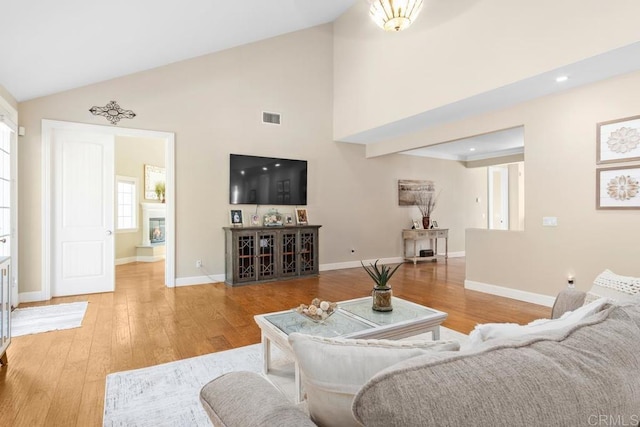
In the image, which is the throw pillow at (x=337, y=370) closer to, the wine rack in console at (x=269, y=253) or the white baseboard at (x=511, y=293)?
the white baseboard at (x=511, y=293)

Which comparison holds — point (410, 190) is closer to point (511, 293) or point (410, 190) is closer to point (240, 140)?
point (511, 293)

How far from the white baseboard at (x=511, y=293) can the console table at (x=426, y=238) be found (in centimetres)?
248

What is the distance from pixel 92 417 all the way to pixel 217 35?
4.67 m

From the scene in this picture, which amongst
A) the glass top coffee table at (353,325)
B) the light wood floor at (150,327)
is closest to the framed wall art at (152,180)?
the light wood floor at (150,327)

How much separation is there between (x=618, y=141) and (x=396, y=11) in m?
2.65

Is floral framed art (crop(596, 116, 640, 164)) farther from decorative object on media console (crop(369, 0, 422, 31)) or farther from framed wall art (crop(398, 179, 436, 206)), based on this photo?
framed wall art (crop(398, 179, 436, 206))

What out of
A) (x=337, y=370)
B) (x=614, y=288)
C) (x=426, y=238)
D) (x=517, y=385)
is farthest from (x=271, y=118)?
(x=517, y=385)

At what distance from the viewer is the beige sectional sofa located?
549 millimetres

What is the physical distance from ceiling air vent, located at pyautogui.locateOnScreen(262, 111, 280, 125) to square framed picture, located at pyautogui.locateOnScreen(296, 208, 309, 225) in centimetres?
164

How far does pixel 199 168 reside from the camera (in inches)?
218

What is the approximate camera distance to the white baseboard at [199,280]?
5.39 m

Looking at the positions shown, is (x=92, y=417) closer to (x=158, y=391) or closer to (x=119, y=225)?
(x=158, y=391)

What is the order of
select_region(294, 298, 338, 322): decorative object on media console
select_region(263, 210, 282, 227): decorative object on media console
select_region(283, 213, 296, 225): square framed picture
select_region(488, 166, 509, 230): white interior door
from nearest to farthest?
1. select_region(294, 298, 338, 322): decorative object on media console
2. select_region(263, 210, 282, 227): decorative object on media console
3. select_region(283, 213, 296, 225): square framed picture
4. select_region(488, 166, 509, 230): white interior door

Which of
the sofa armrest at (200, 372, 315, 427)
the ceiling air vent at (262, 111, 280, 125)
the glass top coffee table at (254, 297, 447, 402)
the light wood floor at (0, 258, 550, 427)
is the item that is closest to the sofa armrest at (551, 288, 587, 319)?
the glass top coffee table at (254, 297, 447, 402)
